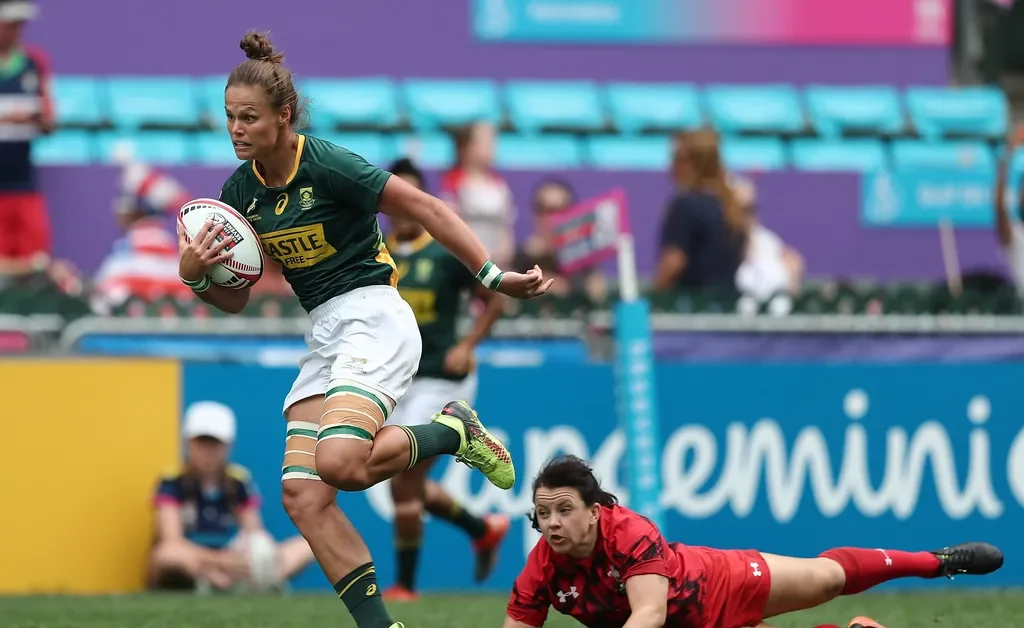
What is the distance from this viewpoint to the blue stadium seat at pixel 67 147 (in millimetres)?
13117

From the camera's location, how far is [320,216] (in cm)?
546

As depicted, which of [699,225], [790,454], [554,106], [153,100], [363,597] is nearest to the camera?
[363,597]

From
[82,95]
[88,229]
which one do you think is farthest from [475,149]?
[82,95]

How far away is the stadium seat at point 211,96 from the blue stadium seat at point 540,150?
2.22 m

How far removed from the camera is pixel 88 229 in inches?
483

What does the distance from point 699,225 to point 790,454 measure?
142 centimetres

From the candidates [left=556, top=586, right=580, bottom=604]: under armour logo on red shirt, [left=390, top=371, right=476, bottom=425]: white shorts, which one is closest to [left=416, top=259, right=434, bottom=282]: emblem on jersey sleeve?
[left=390, top=371, right=476, bottom=425]: white shorts

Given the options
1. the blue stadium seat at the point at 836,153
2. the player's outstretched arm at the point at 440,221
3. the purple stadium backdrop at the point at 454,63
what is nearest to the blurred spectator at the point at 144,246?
the purple stadium backdrop at the point at 454,63

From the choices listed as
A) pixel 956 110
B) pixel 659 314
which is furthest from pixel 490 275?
pixel 956 110

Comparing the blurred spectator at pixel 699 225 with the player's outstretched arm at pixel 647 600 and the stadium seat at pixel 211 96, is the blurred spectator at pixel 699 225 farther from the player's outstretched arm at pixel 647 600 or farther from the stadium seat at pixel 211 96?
the player's outstretched arm at pixel 647 600

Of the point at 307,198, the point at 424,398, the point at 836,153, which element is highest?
the point at 836,153

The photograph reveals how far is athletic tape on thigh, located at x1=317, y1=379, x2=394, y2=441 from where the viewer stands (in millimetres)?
5254

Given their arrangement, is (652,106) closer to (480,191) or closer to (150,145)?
(480,191)

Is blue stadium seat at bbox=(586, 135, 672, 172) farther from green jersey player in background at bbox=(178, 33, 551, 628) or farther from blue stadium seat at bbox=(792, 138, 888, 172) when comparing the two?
green jersey player in background at bbox=(178, 33, 551, 628)
